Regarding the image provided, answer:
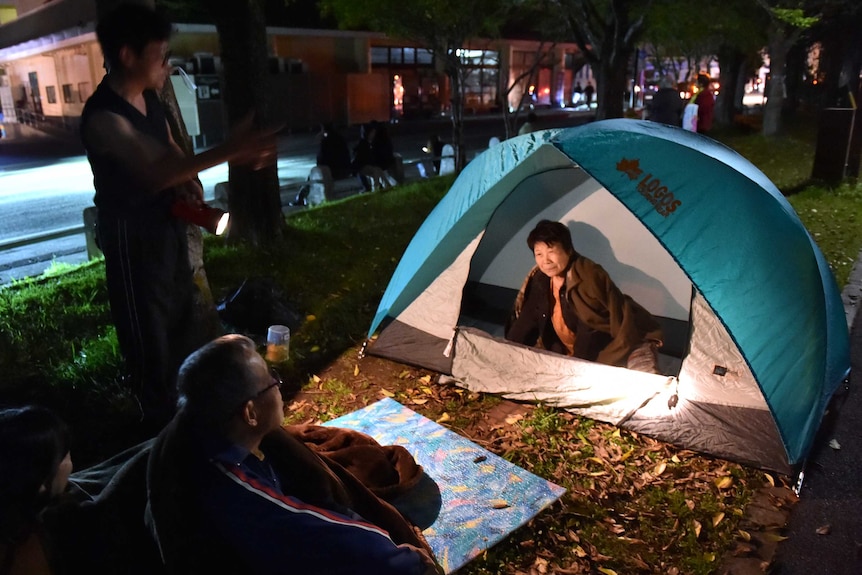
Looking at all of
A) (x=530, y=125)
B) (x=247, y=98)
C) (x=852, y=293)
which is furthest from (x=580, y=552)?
(x=530, y=125)

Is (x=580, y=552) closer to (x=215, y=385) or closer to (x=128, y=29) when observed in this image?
(x=215, y=385)

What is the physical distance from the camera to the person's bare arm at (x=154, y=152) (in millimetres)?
2607

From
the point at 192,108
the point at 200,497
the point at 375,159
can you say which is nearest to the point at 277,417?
the point at 200,497

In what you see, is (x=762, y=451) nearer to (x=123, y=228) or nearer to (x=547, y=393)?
(x=547, y=393)

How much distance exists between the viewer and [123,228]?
2.80 metres

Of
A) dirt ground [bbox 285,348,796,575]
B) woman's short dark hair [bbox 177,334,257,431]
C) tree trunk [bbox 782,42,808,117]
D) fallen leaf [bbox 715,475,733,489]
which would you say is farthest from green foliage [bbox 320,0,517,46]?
tree trunk [bbox 782,42,808,117]

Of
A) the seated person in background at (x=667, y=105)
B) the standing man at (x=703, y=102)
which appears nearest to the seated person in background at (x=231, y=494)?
the seated person in background at (x=667, y=105)

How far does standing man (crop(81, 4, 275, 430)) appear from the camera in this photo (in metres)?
2.65

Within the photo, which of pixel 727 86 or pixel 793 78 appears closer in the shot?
pixel 727 86

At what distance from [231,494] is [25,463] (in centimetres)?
55

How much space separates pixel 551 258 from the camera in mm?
4270

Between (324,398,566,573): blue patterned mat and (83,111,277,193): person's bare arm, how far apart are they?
70.0 inches

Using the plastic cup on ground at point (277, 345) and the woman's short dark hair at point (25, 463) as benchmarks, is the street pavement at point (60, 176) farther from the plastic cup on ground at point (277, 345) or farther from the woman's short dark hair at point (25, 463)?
the woman's short dark hair at point (25, 463)

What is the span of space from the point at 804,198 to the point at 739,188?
7709 millimetres
